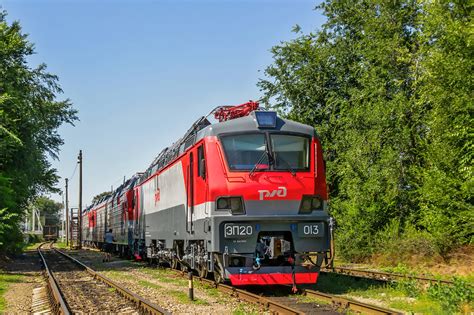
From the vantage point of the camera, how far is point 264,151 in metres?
13.0

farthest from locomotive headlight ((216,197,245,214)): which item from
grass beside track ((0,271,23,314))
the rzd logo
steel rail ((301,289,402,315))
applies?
grass beside track ((0,271,23,314))

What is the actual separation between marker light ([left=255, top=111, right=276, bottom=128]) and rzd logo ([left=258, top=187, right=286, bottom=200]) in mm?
1505

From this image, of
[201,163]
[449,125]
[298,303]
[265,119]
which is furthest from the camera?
[449,125]

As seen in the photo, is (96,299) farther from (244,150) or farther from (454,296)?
(454,296)

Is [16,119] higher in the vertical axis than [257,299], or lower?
higher

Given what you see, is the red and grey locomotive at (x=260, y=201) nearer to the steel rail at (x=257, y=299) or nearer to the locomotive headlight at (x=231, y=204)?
the locomotive headlight at (x=231, y=204)

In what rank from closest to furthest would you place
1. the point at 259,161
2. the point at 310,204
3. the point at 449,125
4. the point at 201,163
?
the point at 259,161 → the point at 310,204 → the point at 201,163 → the point at 449,125

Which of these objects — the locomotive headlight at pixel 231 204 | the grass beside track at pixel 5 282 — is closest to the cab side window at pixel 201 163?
the locomotive headlight at pixel 231 204

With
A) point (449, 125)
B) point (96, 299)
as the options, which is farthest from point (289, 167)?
point (449, 125)

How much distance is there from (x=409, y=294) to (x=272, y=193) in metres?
3.50

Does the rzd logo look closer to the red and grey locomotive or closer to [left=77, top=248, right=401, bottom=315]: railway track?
the red and grey locomotive

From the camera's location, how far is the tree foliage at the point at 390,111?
20219mm

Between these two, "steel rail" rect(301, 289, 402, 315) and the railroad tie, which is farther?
the railroad tie

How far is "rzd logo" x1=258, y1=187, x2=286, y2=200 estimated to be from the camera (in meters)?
12.6
